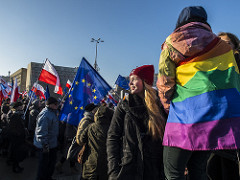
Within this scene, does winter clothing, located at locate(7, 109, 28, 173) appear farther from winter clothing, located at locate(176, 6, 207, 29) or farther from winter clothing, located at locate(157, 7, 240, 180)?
winter clothing, located at locate(176, 6, 207, 29)

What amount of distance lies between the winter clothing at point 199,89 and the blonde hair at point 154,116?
281 mm

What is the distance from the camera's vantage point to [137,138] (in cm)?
192

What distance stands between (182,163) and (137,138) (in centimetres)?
50

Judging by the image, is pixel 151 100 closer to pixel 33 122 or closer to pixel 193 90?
pixel 193 90

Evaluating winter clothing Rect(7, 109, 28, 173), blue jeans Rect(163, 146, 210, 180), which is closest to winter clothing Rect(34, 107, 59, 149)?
winter clothing Rect(7, 109, 28, 173)

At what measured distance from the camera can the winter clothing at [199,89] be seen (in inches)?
53.4

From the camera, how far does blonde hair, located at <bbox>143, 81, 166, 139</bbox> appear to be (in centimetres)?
189

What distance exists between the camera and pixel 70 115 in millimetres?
4156

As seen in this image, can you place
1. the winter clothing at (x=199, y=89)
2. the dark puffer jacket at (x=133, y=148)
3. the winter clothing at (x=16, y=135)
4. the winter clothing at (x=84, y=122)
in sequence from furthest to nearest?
the winter clothing at (x=16, y=135) → the winter clothing at (x=84, y=122) → the dark puffer jacket at (x=133, y=148) → the winter clothing at (x=199, y=89)

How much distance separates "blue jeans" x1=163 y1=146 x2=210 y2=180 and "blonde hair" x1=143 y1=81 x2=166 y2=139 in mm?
254

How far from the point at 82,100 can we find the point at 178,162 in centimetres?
297

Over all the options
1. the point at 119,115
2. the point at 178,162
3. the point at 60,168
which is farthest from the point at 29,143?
the point at 178,162

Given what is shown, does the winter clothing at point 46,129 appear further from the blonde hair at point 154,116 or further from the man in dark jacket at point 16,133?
the blonde hair at point 154,116

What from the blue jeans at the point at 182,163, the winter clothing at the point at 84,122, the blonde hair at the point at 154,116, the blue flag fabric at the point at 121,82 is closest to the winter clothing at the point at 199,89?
the blue jeans at the point at 182,163
